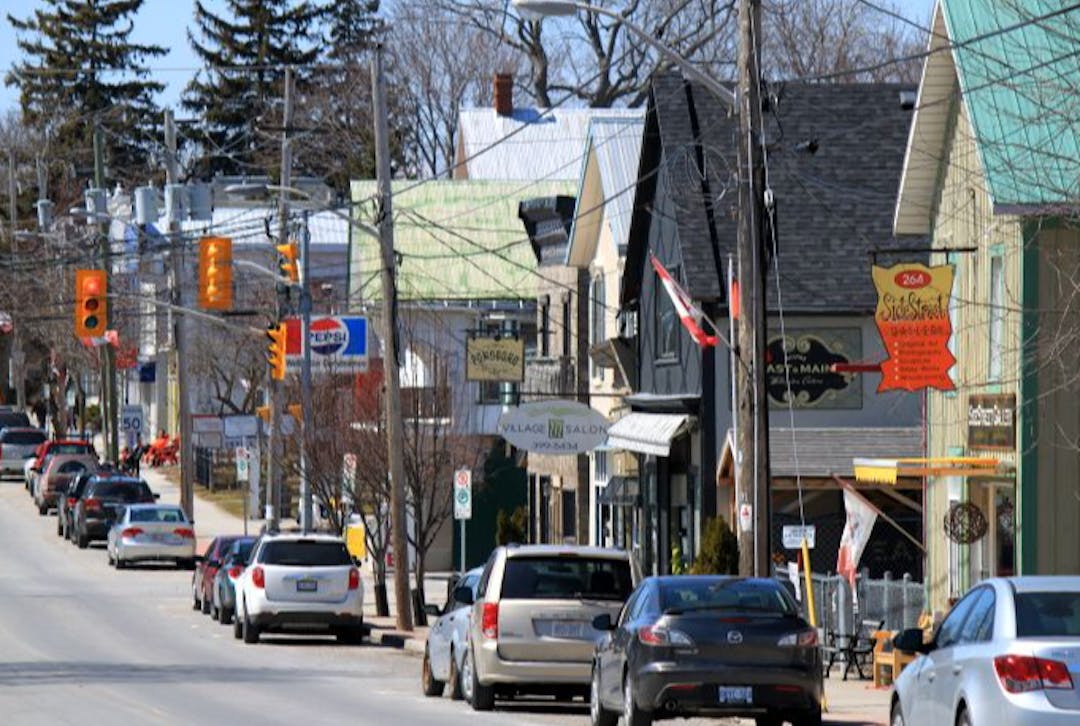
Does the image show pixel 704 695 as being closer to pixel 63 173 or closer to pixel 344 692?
pixel 344 692

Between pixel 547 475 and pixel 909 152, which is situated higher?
pixel 909 152

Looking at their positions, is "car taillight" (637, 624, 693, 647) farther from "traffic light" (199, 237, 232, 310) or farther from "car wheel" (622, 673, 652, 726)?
"traffic light" (199, 237, 232, 310)

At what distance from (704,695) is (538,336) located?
33513mm

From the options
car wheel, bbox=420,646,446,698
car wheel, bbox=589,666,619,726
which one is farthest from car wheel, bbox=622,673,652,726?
car wheel, bbox=420,646,446,698

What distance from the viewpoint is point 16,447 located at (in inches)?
3216

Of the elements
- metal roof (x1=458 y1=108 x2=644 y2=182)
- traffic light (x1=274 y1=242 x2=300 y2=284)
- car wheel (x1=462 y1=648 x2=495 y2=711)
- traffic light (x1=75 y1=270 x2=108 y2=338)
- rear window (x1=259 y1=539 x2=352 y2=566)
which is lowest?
car wheel (x1=462 y1=648 x2=495 y2=711)

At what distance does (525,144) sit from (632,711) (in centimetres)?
4688

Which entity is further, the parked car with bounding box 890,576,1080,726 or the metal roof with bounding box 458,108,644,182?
the metal roof with bounding box 458,108,644,182

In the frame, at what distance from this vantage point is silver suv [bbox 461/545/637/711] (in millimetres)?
23422

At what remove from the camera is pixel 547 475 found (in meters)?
53.1

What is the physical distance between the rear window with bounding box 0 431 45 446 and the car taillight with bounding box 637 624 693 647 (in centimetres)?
6482

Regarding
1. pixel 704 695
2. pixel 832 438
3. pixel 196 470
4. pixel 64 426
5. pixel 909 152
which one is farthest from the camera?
pixel 64 426

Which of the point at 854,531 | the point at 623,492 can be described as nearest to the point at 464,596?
the point at 854,531

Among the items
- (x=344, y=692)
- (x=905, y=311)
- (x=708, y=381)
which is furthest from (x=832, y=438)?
(x=344, y=692)
